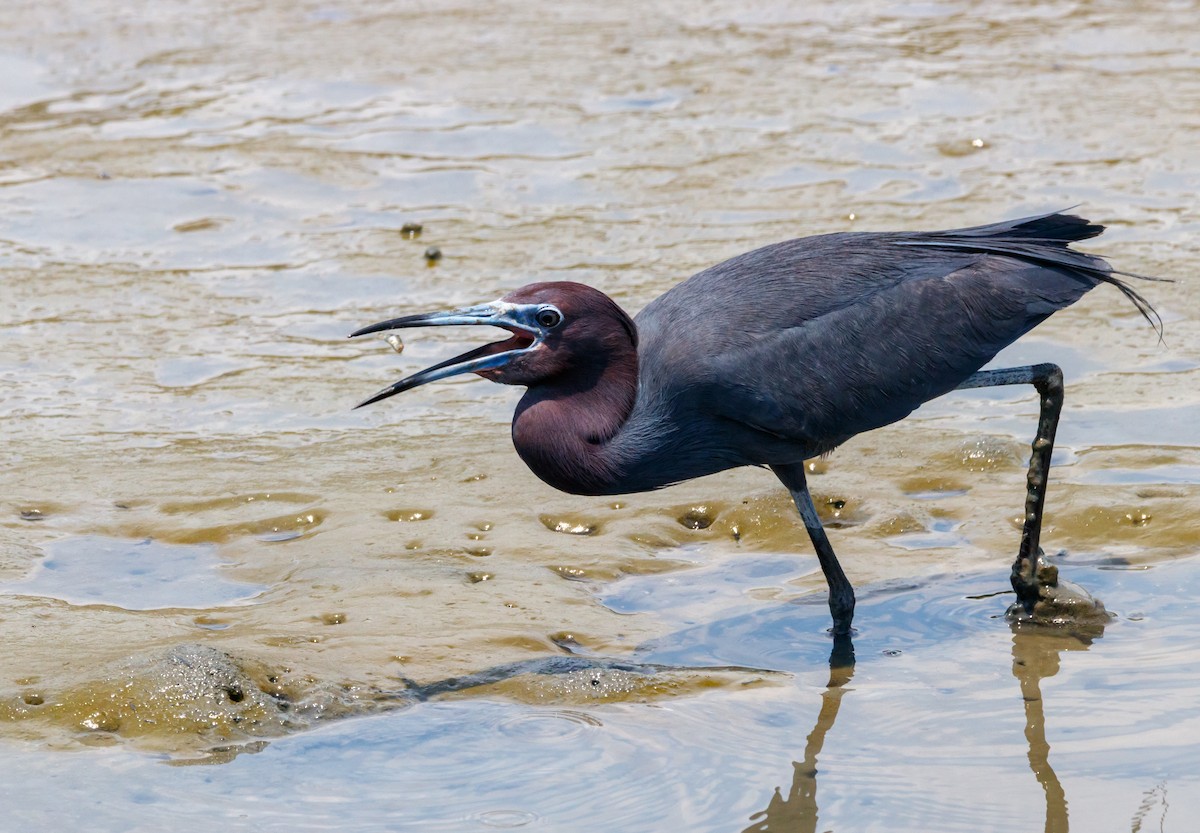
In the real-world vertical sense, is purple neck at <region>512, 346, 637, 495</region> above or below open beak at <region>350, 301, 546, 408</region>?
below

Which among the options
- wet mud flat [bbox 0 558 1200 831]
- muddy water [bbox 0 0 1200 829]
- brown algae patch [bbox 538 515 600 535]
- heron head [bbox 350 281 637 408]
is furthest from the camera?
brown algae patch [bbox 538 515 600 535]

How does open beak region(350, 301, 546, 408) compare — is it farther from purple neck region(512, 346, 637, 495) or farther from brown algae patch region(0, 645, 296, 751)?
brown algae patch region(0, 645, 296, 751)

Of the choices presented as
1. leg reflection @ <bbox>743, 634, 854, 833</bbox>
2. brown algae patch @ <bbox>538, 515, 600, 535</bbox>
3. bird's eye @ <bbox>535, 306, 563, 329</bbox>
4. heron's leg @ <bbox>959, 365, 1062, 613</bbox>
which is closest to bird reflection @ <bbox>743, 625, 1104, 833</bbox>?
leg reflection @ <bbox>743, 634, 854, 833</bbox>

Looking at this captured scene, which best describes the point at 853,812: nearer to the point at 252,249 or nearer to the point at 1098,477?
the point at 1098,477

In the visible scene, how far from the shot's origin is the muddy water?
534cm

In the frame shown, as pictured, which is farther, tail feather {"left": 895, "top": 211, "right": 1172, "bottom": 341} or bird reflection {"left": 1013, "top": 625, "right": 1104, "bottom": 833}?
tail feather {"left": 895, "top": 211, "right": 1172, "bottom": 341}

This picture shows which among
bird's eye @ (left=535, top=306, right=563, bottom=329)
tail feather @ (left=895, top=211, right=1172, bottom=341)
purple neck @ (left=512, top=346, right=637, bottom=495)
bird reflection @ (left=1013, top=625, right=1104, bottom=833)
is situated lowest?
bird reflection @ (left=1013, top=625, right=1104, bottom=833)

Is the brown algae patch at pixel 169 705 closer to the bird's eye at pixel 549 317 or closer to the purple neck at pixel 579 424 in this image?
the purple neck at pixel 579 424

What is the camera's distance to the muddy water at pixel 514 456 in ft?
17.5

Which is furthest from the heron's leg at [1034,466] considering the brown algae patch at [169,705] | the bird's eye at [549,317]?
the brown algae patch at [169,705]

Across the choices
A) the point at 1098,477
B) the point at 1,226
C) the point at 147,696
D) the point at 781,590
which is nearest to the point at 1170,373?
the point at 1098,477

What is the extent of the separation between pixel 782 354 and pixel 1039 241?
1324 millimetres

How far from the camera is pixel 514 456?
8016mm

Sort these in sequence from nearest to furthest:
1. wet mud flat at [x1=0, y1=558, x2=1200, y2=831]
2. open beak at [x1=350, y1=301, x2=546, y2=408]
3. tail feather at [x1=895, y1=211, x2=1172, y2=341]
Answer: wet mud flat at [x1=0, y1=558, x2=1200, y2=831] → open beak at [x1=350, y1=301, x2=546, y2=408] → tail feather at [x1=895, y1=211, x2=1172, y2=341]
